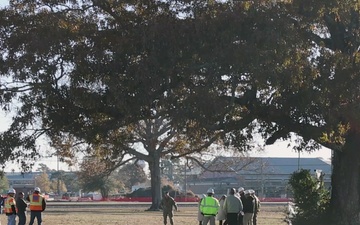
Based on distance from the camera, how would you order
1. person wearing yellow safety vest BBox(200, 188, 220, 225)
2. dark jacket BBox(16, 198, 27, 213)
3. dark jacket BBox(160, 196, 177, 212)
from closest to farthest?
person wearing yellow safety vest BBox(200, 188, 220, 225) → dark jacket BBox(16, 198, 27, 213) → dark jacket BBox(160, 196, 177, 212)

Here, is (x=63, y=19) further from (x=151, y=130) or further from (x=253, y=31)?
(x=151, y=130)

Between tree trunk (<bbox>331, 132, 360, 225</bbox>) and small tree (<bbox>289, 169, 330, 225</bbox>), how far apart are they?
3.22 feet

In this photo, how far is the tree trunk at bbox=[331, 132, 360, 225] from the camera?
2927cm

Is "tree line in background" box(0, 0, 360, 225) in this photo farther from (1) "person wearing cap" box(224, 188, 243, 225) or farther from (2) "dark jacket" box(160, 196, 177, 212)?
(2) "dark jacket" box(160, 196, 177, 212)

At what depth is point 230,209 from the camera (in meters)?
25.4

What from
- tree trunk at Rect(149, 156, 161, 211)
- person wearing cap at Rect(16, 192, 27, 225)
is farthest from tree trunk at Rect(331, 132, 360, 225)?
tree trunk at Rect(149, 156, 161, 211)

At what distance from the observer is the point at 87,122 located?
26828mm

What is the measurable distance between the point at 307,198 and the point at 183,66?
31.1 ft

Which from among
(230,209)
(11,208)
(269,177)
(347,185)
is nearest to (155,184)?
(347,185)

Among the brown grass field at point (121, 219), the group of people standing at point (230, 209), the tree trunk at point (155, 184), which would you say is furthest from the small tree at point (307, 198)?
the tree trunk at point (155, 184)

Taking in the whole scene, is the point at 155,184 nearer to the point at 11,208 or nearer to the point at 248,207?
the point at 248,207

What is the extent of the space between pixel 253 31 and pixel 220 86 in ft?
6.32

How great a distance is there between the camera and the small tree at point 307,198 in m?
30.9

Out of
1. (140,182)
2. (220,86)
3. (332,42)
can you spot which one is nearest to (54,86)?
(220,86)
